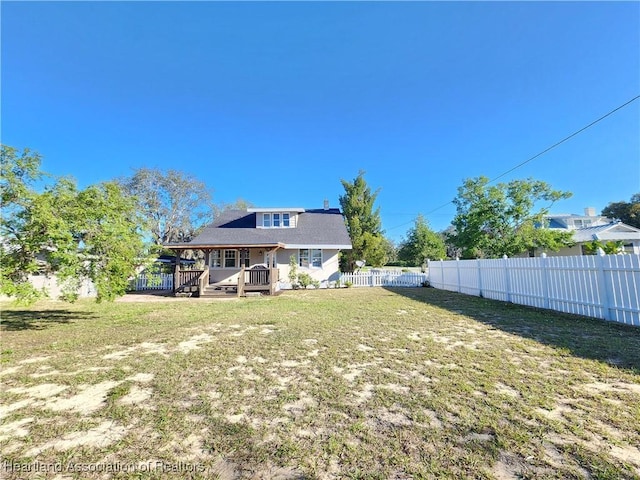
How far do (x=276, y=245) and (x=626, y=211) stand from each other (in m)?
53.0

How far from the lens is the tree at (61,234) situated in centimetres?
615

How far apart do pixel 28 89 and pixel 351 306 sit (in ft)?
57.0

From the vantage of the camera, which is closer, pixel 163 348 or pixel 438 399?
pixel 438 399

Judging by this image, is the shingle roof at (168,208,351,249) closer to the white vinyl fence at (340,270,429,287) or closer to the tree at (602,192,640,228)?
the white vinyl fence at (340,270,429,287)

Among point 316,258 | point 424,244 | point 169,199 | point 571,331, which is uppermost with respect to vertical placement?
point 169,199

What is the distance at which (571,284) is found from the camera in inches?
281

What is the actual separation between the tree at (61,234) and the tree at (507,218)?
20971 mm

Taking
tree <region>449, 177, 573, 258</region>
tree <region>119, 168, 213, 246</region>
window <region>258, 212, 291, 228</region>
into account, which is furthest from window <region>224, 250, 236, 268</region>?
tree <region>449, 177, 573, 258</region>

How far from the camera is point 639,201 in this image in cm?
4006

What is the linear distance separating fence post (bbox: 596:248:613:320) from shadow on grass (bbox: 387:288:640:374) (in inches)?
10.1

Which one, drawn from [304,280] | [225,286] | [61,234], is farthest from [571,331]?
[225,286]

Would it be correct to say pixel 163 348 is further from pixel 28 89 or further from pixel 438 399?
pixel 28 89

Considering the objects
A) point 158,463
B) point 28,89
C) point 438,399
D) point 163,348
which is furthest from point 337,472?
point 28,89

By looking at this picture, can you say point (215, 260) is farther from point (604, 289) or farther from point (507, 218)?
point (507, 218)
